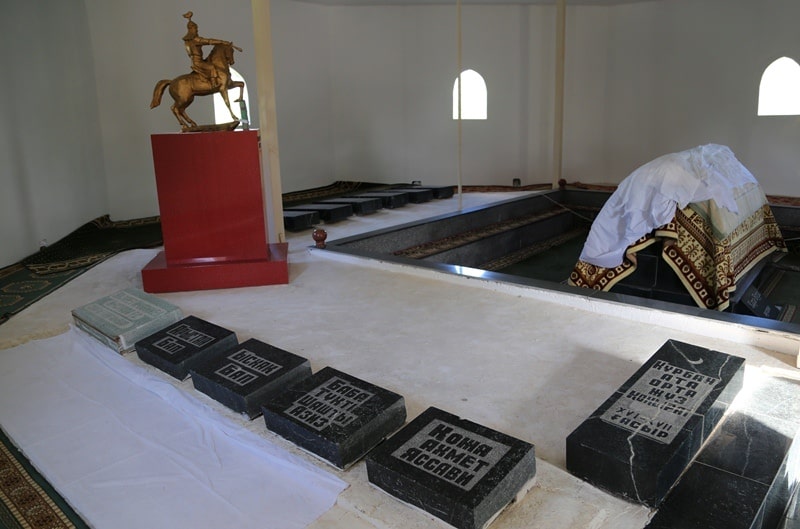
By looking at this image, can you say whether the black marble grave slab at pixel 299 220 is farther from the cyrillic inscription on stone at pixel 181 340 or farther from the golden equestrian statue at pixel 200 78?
the cyrillic inscription on stone at pixel 181 340

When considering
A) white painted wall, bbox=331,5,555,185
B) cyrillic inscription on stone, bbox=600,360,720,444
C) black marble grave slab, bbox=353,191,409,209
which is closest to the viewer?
cyrillic inscription on stone, bbox=600,360,720,444

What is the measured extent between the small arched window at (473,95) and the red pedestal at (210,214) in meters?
5.41

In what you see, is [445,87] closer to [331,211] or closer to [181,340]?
[331,211]

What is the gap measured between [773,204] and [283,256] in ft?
18.2

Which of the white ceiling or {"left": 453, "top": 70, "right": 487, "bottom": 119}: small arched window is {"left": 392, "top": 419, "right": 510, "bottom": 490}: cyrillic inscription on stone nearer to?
{"left": 453, "top": 70, "right": 487, "bottom": 119}: small arched window

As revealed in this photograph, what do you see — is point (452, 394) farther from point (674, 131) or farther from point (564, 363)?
point (674, 131)

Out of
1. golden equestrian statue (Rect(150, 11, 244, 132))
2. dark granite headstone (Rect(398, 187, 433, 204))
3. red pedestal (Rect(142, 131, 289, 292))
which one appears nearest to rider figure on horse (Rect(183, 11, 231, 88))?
golden equestrian statue (Rect(150, 11, 244, 132))

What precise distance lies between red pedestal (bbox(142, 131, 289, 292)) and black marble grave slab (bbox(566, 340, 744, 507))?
2.45 meters

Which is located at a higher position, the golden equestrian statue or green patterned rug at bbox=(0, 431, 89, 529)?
the golden equestrian statue

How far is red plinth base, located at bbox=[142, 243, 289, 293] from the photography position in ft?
12.2

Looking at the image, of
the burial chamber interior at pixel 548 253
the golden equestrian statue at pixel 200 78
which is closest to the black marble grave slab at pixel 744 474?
the burial chamber interior at pixel 548 253

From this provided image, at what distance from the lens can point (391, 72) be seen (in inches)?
344

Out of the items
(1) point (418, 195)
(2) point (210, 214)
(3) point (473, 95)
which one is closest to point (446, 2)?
(3) point (473, 95)

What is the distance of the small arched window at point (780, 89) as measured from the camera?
7367 mm
